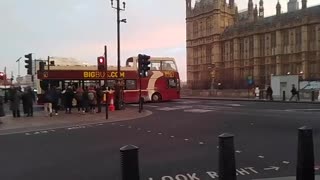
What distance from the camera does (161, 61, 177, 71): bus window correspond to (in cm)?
4347

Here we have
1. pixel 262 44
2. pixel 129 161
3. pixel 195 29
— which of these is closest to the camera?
pixel 129 161

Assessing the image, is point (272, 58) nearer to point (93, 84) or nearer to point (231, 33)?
point (231, 33)

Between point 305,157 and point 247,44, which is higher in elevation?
point 247,44

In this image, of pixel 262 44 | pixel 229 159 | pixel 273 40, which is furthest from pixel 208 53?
pixel 229 159

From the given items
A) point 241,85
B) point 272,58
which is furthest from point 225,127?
point 272,58

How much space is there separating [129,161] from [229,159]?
1.69 m

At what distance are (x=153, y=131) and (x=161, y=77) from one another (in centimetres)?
2667

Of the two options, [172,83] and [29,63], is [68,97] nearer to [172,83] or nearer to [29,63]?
[29,63]

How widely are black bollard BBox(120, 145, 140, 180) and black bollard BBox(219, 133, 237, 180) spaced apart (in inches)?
57.5

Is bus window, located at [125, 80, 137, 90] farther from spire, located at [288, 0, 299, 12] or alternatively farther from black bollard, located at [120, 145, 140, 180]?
spire, located at [288, 0, 299, 12]

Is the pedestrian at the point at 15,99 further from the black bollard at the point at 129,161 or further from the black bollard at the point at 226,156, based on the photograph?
the black bollard at the point at 129,161

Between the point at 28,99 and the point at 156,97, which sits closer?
the point at 28,99

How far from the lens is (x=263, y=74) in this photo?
342 ft

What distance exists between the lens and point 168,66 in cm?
4378
